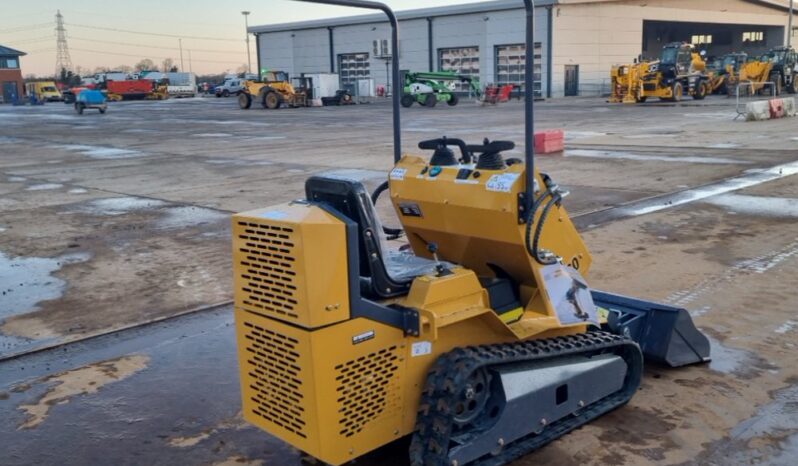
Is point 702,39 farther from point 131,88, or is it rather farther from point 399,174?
point 399,174

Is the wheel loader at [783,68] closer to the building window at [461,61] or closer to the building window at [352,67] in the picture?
the building window at [461,61]

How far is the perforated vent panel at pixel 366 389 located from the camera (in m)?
3.06

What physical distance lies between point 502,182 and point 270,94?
140 feet

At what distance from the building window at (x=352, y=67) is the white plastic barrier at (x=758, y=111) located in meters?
39.4

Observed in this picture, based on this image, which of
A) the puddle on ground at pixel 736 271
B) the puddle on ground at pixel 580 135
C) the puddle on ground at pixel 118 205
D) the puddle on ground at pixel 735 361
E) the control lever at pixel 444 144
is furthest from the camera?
the puddle on ground at pixel 580 135

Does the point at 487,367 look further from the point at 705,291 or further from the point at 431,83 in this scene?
the point at 431,83

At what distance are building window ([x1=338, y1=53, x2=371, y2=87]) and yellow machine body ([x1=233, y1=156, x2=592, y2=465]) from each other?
57612 mm

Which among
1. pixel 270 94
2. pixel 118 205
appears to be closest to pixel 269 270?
pixel 118 205

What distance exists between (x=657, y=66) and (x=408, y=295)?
37.7 meters

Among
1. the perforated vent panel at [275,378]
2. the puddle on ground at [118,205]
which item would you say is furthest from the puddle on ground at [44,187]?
the perforated vent panel at [275,378]

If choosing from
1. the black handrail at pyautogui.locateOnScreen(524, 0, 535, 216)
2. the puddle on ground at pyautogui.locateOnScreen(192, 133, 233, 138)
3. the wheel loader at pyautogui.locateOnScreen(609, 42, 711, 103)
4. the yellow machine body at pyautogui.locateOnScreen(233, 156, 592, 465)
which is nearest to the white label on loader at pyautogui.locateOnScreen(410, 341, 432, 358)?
the yellow machine body at pyautogui.locateOnScreen(233, 156, 592, 465)

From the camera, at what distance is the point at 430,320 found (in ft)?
10.6

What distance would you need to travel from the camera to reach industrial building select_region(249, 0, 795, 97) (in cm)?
5106

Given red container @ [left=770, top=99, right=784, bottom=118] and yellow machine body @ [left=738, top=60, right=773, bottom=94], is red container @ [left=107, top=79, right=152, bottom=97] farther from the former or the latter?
red container @ [left=770, top=99, right=784, bottom=118]
